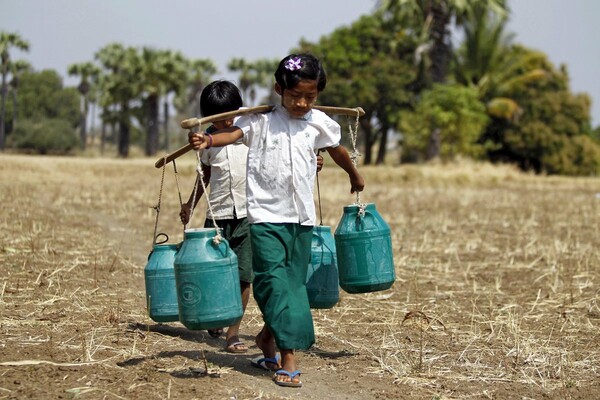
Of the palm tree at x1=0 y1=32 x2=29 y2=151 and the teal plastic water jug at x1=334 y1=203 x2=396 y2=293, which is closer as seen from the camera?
the teal plastic water jug at x1=334 y1=203 x2=396 y2=293

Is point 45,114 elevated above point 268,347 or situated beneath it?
elevated above

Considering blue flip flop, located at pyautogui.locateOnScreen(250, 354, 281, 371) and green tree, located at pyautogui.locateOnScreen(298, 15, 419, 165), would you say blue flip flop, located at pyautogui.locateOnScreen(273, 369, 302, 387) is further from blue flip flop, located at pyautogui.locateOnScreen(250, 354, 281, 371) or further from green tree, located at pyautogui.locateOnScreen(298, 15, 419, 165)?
green tree, located at pyautogui.locateOnScreen(298, 15, 419, 165)

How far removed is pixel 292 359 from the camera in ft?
13.6

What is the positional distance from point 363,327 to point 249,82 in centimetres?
6036

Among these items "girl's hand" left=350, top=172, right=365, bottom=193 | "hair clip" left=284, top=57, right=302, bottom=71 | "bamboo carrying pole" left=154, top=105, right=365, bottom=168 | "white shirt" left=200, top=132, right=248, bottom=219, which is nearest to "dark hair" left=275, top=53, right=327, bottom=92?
"hair clip" left=284, top=57, right=302, bottom=71

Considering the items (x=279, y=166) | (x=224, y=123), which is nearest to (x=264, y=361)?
(x=279, y=166)

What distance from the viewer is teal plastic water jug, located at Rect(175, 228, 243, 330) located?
12.9 feet

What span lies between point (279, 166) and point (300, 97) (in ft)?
1.16

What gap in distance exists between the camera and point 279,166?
13.7 feet

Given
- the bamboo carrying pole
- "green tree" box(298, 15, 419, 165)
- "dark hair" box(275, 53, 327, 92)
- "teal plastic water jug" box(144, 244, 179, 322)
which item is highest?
"green tree" box(298, 15, 419, 165)

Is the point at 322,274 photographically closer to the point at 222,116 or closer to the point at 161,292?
the point at 161,292

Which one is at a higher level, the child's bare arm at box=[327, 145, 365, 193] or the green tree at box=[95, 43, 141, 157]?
the green tree at box=[95, 43, 141, 157]

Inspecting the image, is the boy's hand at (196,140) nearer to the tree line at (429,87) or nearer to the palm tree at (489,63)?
the tree line at (429,87)

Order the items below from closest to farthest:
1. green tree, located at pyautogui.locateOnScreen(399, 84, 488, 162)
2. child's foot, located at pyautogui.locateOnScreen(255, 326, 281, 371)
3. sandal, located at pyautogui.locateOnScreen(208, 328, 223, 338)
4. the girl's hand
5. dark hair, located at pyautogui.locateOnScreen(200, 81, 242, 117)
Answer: child's foot, located at pyautogui.locateOnScreen(255, 326, 281, 371), the girl's hand, dark hair, located at pyautogui.locateOnScreen(200, 81, 242, 117), sandal, located at pyautogui.locateOnScreen(208, 328, 223, 338), green tree, located at pyautogui.locateOnScreen(399, 84, 488, 162)
